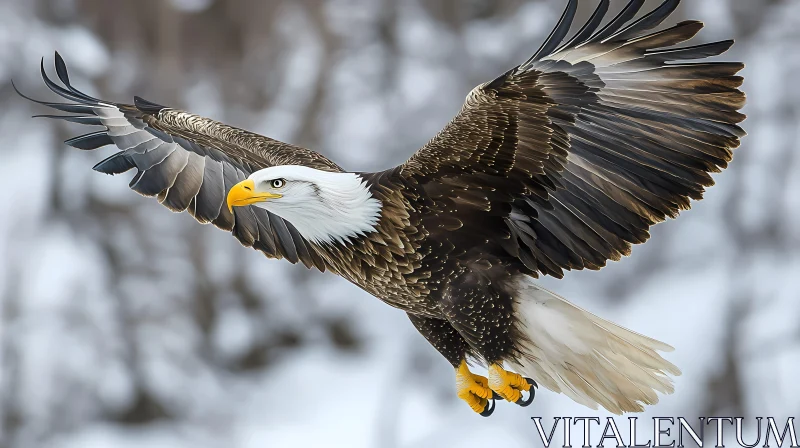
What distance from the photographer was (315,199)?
311 cm

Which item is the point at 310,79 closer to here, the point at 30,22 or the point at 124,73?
the point at 124,73

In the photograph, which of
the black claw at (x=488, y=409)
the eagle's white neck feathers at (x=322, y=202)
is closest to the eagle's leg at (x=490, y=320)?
the black claw at (x=488, y=409)

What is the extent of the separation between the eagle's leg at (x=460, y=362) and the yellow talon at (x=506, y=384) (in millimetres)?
90

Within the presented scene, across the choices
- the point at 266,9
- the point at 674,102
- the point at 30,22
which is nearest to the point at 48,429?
the point at 30,22

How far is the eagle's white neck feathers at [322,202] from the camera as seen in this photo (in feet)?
10.2

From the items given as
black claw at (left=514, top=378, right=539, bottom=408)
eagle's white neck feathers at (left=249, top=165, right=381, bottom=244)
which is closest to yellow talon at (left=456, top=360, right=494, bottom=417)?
black claw at (left=514, top=378, right=539, bottom=408)

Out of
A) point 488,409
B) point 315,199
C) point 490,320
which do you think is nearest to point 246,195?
point 315,199

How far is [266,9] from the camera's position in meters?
8.60

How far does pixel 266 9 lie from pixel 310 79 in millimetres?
756

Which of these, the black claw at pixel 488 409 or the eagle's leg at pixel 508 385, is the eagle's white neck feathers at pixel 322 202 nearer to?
the eagle's leg at pixel 508 385

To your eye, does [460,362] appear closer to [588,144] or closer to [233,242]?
[588,144]

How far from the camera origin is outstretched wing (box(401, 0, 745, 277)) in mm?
2891

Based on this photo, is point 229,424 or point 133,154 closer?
point 133,154

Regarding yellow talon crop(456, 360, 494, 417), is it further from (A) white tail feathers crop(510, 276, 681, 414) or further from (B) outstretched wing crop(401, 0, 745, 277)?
(B) outstretched wing crop(401, 0, 745, 277)
